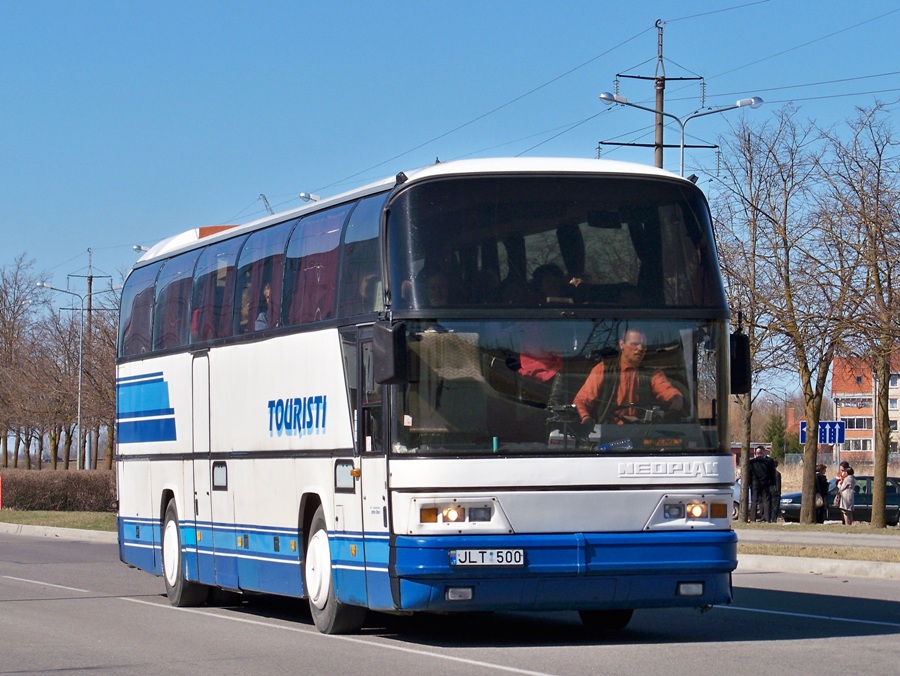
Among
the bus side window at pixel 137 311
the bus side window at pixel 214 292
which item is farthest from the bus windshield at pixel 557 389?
the bus side window at pixel 137 311

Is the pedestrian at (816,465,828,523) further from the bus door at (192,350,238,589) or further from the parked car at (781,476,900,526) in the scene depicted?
the bus door at (192,350,238,589)

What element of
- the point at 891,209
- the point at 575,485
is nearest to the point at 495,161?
the point at 575,485

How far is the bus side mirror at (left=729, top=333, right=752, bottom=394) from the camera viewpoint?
37.1ft

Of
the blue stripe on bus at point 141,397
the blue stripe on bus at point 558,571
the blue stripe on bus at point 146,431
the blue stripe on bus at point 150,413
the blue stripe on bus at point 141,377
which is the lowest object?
the blue stripe on bus at point 558,571

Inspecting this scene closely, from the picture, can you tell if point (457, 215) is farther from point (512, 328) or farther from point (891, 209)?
point (891, 209)

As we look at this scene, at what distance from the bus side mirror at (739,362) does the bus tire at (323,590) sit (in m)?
3.44

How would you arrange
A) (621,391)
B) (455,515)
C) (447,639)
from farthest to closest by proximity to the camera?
(447,639)
(621,391)
(455,515)

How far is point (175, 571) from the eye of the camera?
16.1m

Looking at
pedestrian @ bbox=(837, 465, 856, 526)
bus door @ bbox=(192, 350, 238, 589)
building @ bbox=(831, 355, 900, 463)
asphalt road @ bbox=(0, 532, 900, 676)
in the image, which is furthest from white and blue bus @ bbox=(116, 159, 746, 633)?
building @ bbox=(831, 355, 900, 463)

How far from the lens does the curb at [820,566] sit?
19203 mm

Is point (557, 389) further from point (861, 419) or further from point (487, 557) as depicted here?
point (861, 419)

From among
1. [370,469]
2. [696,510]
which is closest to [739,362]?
[696,510]

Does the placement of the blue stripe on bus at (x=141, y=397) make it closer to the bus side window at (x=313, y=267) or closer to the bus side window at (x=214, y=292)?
the bus side window at (x=214, y=292)

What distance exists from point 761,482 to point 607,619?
2370 cm
